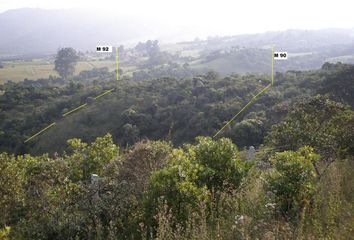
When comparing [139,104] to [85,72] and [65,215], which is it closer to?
[65,215]

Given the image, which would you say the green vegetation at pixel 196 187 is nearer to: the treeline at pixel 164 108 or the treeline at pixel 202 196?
the treeline at pixel 202 196

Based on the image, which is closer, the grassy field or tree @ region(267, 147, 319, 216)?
tree @ region(267, 147, 319, 216)

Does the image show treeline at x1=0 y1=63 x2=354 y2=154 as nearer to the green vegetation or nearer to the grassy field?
the green vegetation

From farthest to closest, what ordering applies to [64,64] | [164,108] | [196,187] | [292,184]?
[64,64]
[164,108]
[196,187]
[292,184]

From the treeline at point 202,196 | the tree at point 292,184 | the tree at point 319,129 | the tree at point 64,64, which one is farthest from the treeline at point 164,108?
the tree at point 64,64

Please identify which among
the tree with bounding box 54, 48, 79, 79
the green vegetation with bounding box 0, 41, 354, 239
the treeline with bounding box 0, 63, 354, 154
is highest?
the tree with bounding box 54, 48, 79, 79

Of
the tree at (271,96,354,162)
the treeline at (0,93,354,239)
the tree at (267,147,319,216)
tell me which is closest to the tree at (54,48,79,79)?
the treeline at (0,93,354,239)

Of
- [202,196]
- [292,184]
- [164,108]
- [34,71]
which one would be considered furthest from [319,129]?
[34,71]

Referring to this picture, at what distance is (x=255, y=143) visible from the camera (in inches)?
1218

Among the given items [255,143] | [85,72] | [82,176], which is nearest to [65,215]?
[82,176]

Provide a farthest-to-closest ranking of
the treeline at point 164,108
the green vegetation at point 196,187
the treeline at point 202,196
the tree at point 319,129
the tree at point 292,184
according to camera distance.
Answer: the treeline at point 164,108, the tree at point 319,129, the tree at point 292,184, the green vegetation at point 196,187, the treeline at point 202,196

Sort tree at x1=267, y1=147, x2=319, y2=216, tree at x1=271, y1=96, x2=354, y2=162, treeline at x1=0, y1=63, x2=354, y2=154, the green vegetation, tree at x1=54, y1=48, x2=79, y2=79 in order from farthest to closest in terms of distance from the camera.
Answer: tree at x1=54, y1=48, x2=79, y2=79
treeline at x1=0, y1=63, x2=354, y2=154
tree at x1=271, y1=96, x2=354, y2=162
tree at x1=267, y1=147, x2=319, y2=216
the green vegetation

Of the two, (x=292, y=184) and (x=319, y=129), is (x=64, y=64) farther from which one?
(x=292, y=184)

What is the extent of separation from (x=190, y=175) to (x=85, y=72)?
9472 cm
